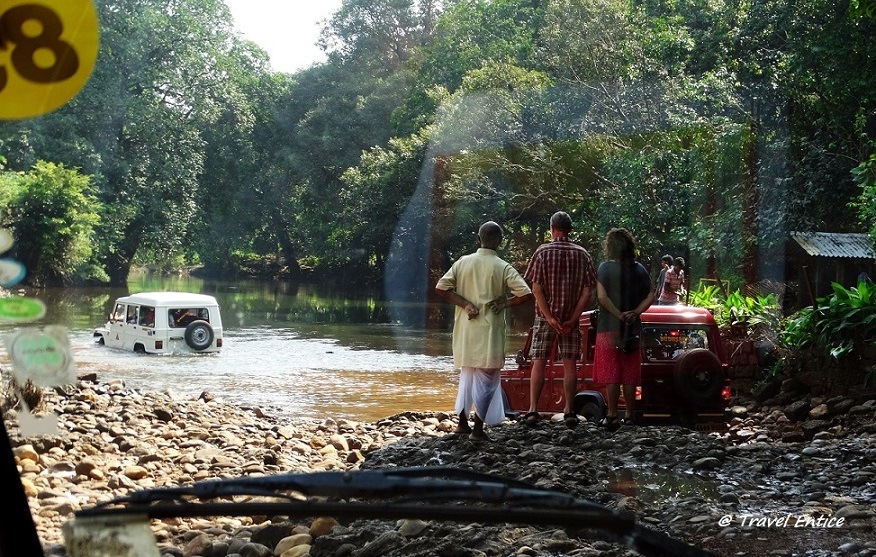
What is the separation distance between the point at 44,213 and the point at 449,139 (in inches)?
1463

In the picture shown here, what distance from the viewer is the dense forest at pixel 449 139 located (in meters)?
3.75

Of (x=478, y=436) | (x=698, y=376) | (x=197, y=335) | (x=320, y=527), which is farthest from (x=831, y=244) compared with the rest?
(x=320, y=527)

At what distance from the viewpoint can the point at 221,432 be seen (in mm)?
11258

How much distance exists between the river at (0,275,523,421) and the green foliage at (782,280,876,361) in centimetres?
542

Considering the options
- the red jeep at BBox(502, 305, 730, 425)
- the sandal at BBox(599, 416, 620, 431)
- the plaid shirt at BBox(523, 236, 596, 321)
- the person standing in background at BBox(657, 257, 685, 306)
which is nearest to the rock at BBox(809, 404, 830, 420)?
the red jeep at BBox(502, 305, 730, 425)

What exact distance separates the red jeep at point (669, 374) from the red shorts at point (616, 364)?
0.45m

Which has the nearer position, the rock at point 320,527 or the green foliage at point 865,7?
the rock at point 320,527

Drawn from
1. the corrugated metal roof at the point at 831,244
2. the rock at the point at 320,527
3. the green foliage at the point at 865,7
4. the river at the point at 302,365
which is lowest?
the river at the point at 302,365

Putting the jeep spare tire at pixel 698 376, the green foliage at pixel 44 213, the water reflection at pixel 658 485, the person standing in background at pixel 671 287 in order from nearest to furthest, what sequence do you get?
1. the green foliage at pixel 44 213
2. the water reflection at pixel 658 485
3. the jeep spare tire at pixel 698 376
4. the person standing in background at pixel 671 287

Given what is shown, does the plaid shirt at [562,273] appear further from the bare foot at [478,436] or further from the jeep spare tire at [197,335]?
the jeep spare tire at [197,335]

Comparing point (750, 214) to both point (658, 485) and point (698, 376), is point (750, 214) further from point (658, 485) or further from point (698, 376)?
point (658, 485)

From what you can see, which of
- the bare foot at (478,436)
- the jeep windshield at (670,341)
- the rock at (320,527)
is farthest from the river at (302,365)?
the jeep windshield at (670,341)

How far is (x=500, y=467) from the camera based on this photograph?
7641mm

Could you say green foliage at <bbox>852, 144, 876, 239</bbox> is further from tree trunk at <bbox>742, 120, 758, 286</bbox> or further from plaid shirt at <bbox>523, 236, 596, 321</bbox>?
tree trunk at <bbox>742, 120, 758, 286</bbox>
